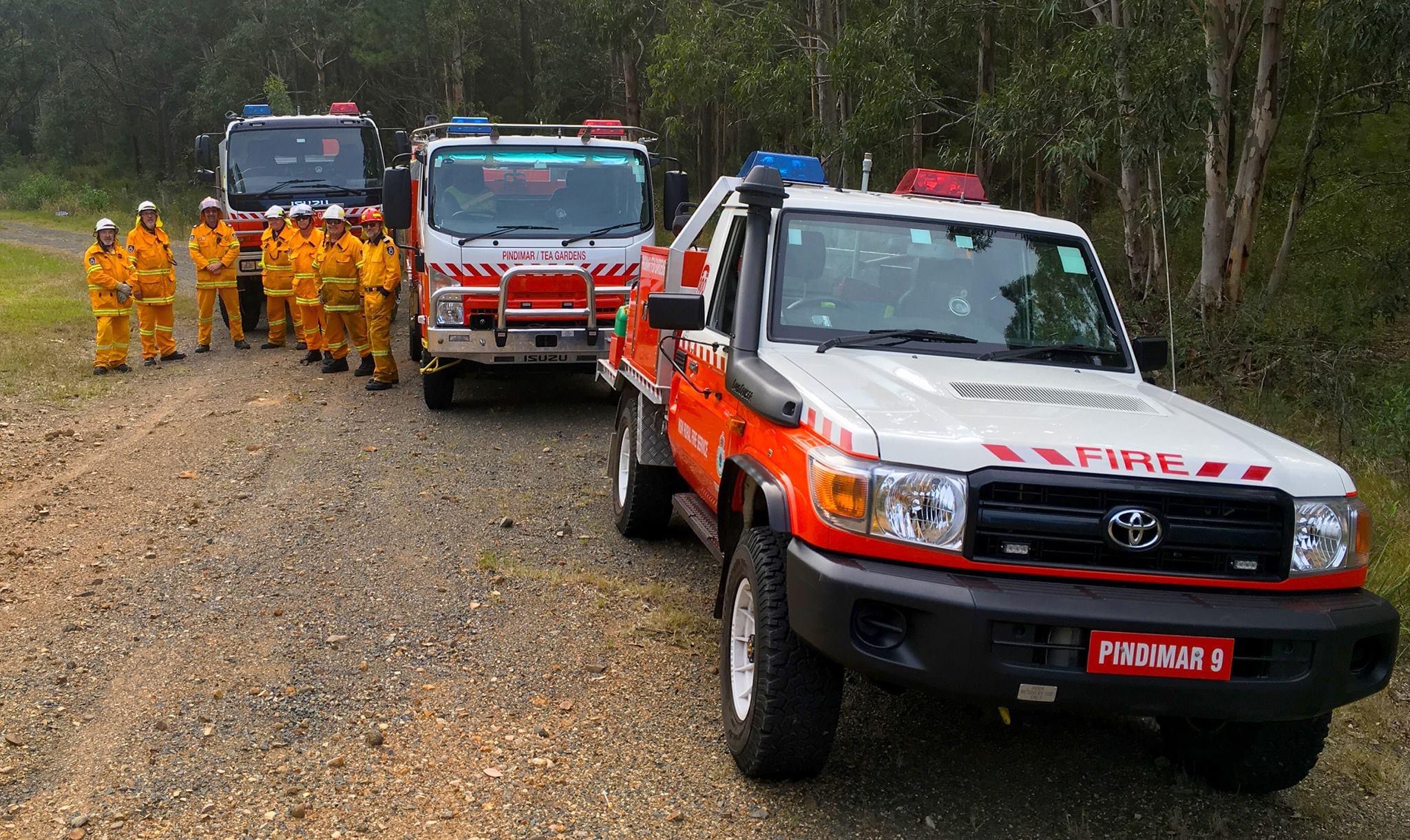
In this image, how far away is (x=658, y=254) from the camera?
6.74 m

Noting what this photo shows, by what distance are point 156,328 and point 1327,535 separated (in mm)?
13077

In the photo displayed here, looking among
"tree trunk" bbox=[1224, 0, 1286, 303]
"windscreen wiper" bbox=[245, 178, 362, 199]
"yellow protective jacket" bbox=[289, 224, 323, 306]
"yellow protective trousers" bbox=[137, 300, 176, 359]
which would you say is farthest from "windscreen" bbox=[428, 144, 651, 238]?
"tree trunk" bbox=[1224, 0, 1286, 303]

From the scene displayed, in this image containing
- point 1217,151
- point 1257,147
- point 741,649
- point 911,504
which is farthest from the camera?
point 1217,151

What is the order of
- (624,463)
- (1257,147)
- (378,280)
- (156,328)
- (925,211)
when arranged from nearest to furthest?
(925,211) < (624,463) < (378,280) < (1257,147) < (156,328)

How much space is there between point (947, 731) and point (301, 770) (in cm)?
235

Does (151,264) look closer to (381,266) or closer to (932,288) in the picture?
(381,266)

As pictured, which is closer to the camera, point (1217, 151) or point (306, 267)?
point (1217, 151)

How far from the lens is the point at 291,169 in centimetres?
1588

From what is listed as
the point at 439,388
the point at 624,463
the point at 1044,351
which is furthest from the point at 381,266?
the point at 1044,351

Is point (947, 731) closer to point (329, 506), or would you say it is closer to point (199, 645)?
point (199, 645)

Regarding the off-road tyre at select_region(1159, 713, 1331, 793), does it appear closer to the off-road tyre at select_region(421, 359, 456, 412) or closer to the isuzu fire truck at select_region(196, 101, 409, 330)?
the off-road tyre at select_region(421, 359, 456, 412)

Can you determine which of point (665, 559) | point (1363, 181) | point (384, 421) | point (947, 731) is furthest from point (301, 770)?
point (1363, 181)

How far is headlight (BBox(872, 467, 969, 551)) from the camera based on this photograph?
358 centimetres

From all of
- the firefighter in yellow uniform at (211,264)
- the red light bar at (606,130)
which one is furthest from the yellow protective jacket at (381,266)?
the firefighter in yellow uniform at (211,264)
